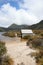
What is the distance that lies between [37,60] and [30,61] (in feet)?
2.62

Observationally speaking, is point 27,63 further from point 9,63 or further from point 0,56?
point 0,56

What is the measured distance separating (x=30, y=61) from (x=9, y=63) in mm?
2427

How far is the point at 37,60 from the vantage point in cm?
1733

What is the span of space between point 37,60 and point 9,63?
3.21 m

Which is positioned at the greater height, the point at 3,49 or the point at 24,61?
the point at 3,49

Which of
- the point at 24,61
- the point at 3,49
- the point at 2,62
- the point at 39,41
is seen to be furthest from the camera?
the point at 39,41

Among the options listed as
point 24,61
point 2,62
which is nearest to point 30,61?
point 24,61

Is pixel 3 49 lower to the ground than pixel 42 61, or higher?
higher

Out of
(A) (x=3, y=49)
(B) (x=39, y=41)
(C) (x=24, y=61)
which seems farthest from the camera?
(B) (x=39, y=41)

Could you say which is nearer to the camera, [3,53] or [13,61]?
[13,61]

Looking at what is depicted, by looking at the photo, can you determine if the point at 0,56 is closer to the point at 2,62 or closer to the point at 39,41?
the point at 2,62

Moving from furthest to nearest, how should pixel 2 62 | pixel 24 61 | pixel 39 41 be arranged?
pixel 39 41 → pixel 24 61 → pixel 2 62

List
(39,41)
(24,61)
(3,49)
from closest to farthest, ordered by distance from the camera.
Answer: (24,61)
(3,49)
(39,41)

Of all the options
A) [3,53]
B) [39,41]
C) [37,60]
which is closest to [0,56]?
[3,53]
